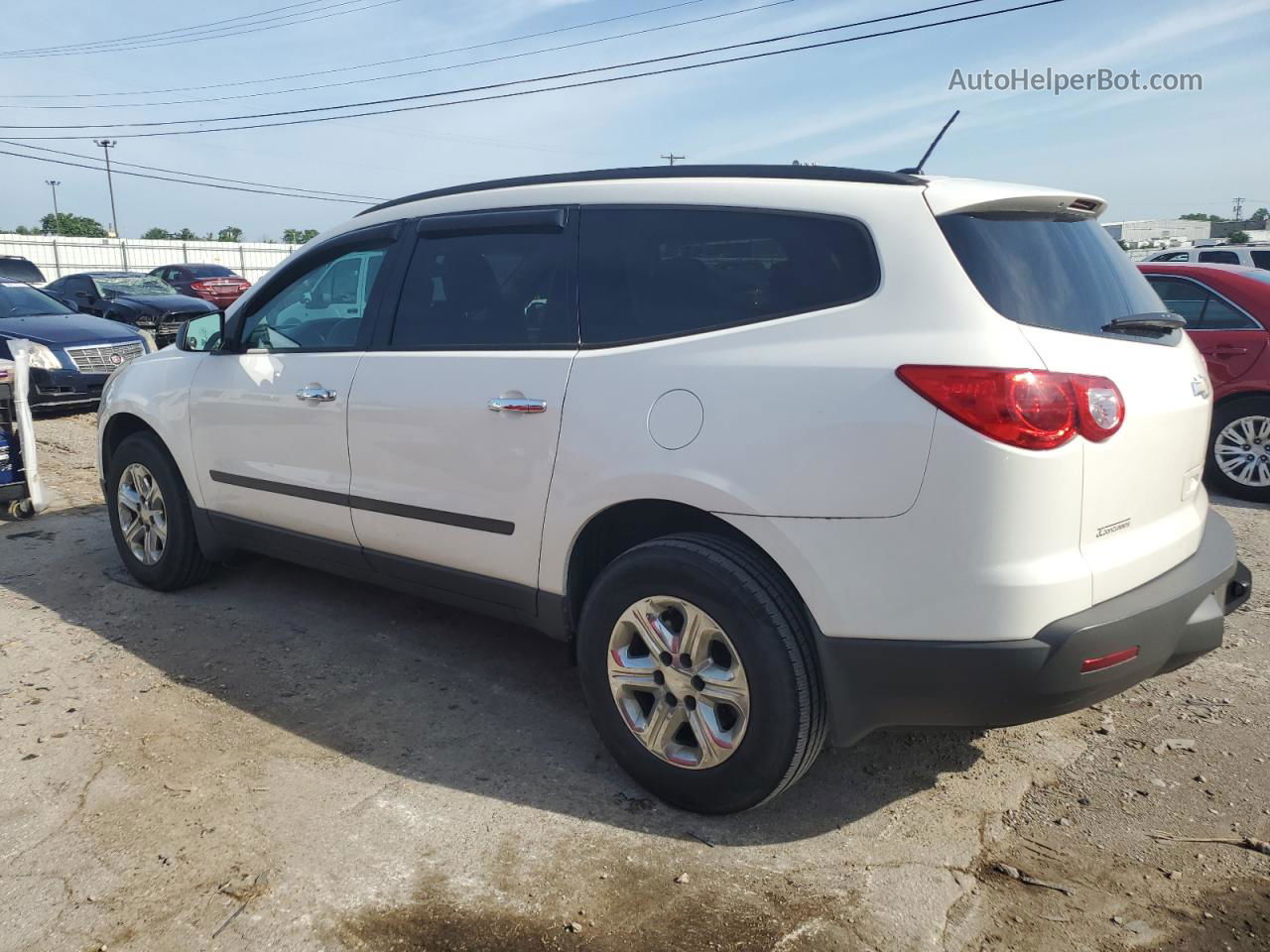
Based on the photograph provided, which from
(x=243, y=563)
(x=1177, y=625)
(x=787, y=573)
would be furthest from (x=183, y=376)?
(x=1177, y=625)

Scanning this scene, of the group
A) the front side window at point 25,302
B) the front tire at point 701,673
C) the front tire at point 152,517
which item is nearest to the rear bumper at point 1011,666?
the front tire at point 701,673

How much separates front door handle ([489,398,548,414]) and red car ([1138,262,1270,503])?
5741 mm

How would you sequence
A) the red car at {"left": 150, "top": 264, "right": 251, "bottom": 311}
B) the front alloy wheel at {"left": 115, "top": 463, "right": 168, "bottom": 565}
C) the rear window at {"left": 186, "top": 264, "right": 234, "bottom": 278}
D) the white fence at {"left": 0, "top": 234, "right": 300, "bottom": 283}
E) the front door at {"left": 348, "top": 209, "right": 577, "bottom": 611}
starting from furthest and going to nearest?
the white fence at {"left": 0, "top": 234, "right": 300, "bottom": 283} < the rear window at {"left": 186, "top": 264, "right": 234, "bottom": 278} < the red car at {"left": 150, "top": 264, "right": 251, "bottom": 311} < the front alloy wheel at {"left": 115, "top": 463, "right": 168, "bottom": 565} < the front door at {"left": 348, "top": 209, "right": 577, "bottom": 611}

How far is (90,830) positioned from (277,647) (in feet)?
4.88

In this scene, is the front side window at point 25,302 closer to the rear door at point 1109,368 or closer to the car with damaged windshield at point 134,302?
the car with damaged windshield at point 134,302

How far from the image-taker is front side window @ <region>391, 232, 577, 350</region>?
3.51 meters

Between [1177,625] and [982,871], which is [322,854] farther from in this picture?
[1177,625]

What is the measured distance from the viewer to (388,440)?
3.84 metres

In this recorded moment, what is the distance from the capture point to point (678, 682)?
305cm

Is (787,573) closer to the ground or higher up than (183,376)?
closer to the ground

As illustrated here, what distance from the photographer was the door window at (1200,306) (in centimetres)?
737

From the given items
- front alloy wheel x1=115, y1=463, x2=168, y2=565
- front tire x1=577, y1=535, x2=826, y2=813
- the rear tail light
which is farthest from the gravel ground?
the rear tail light

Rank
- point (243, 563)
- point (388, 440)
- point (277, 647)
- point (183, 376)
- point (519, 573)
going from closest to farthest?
point (519, 573) → point (388, 440) → point (277, 647) → point (183, 376) → point (243, 563)

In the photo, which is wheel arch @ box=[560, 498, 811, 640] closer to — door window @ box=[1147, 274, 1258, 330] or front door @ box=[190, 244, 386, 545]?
front door @ box=[190, 244, 386, 545]
